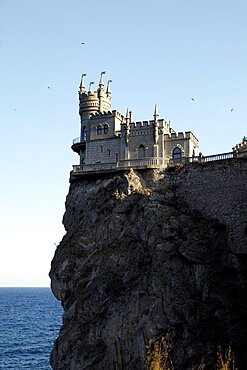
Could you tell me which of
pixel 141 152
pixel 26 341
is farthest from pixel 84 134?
pixel 26 341

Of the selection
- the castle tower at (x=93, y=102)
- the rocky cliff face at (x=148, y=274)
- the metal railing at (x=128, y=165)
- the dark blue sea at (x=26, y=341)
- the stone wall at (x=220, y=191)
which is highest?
the castle tower at (x=93, y=102)

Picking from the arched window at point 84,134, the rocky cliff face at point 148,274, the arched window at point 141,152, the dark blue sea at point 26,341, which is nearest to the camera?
the rocky cliff face at point 148,274

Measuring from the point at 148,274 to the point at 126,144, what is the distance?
14747 millimetres

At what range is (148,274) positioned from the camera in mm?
39438

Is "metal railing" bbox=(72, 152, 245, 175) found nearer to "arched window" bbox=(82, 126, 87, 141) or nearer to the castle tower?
"arched window" bbox=(82, 126, 87, 141)

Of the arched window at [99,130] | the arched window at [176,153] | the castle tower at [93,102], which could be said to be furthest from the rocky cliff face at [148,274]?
the castle tower at [93,102]

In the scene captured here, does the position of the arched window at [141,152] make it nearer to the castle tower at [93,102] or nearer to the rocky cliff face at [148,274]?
the rocky cliff face at [148,274]

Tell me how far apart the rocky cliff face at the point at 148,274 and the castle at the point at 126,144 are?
5.39 feet

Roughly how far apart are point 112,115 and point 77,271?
16.9m

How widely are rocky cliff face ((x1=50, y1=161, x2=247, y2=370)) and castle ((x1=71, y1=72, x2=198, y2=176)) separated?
164cm

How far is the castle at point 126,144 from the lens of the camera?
46375 mm

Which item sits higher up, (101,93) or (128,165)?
(101,93)

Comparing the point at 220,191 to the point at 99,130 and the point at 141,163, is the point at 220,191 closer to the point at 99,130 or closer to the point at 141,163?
the point at 141,163

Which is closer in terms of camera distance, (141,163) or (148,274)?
(148,274)
